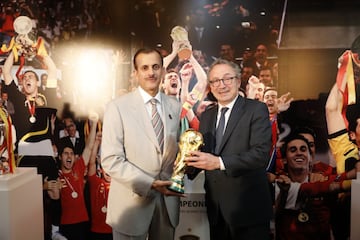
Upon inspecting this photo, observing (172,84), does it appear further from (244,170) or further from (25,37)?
(25,37)

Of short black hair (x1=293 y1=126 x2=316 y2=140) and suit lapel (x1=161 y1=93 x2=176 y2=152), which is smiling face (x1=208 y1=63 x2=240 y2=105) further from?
short black hair (x1=293 y1=126 x2=316 y2=140)

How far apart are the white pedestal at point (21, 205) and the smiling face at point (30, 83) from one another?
0.66m

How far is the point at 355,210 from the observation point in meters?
2.94

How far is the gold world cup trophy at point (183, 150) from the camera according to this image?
232 centimetres

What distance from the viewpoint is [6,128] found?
2736 mm

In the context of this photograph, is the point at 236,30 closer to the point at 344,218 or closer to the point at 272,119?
the point at 272,119

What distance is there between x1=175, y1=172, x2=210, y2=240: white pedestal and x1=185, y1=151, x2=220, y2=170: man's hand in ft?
2.52

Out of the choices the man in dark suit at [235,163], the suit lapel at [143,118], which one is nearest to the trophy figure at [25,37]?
the suit lapel at [143,118]

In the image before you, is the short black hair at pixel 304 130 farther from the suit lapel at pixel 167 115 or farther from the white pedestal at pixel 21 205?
the white pedestal at pixel 21 205

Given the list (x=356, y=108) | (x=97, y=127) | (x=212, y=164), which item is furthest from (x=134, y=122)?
(x=356, y=108)

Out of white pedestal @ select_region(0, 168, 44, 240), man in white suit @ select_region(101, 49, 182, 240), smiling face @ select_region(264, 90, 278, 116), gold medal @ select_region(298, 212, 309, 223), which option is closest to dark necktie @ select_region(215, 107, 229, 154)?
man in white suit @ select_region(101, 49, 182, 240)

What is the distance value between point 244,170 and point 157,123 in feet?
2.12

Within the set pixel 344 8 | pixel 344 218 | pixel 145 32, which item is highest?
pixel 344 8

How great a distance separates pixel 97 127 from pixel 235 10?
150cm
